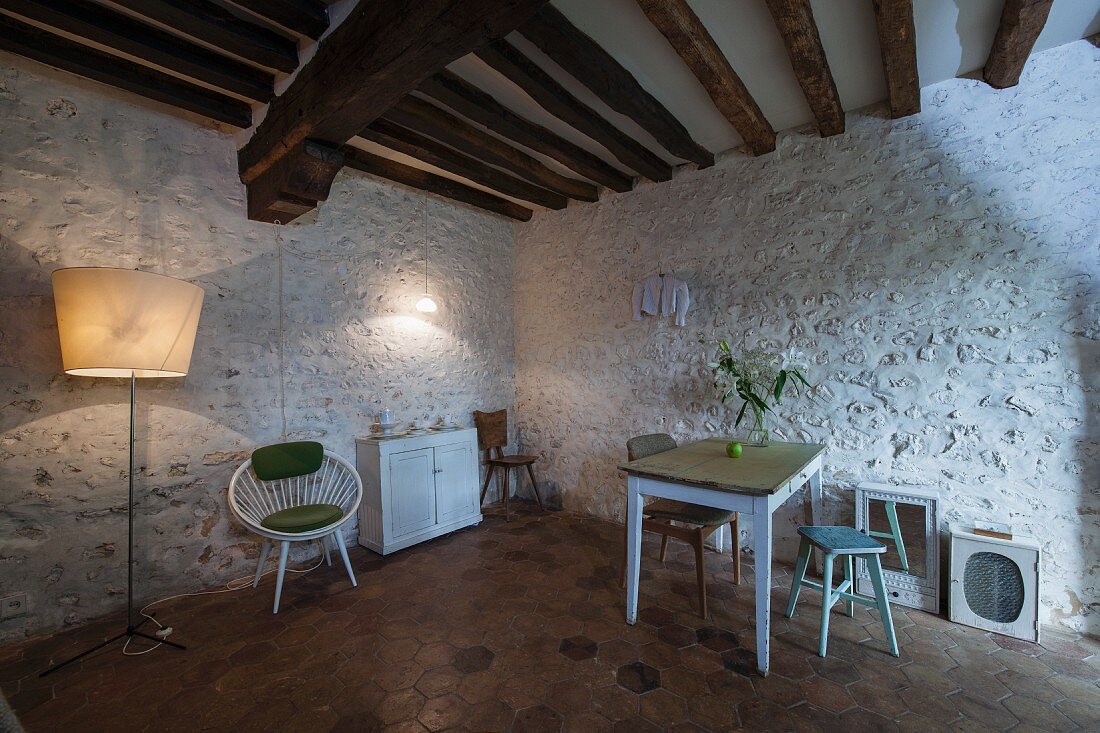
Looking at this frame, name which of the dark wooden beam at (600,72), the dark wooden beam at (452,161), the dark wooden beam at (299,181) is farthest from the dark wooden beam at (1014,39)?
the dark wooden beam at (299,181)

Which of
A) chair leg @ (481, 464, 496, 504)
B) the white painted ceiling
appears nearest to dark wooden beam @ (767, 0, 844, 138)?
the white painted ceiling

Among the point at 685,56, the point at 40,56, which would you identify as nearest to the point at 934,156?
the point at 685,56

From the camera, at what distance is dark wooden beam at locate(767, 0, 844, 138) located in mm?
2086

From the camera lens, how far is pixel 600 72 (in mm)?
2434

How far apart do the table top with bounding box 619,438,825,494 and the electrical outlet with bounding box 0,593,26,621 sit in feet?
10.2

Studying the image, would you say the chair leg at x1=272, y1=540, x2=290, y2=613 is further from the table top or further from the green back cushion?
the table top

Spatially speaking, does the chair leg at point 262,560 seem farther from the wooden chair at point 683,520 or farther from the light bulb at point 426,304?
the wooden chair at point 683,520

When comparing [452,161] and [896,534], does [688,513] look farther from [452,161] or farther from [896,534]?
[452,161]

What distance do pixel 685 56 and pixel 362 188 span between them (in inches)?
101

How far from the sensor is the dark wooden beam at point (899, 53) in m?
2.05

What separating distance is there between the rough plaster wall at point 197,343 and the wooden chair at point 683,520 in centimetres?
211

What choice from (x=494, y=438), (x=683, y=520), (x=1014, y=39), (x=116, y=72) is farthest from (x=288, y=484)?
(x=1014, y=39)

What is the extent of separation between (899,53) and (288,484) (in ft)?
14.5

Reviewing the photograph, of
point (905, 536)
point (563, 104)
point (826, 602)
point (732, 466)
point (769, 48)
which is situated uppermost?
point (769, 48)
